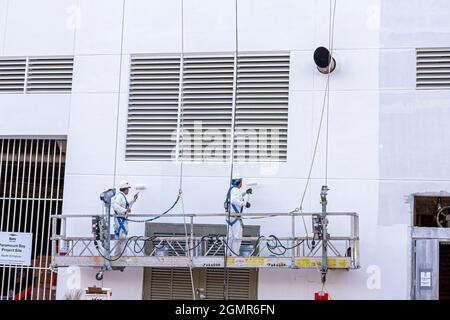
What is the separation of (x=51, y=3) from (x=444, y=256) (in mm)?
11374

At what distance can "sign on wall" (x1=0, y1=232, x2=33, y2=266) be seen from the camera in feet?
59.5

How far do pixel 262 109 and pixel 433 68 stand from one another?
364 centimetres

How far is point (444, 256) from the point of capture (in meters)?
20.0

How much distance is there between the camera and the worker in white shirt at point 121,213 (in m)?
16.3

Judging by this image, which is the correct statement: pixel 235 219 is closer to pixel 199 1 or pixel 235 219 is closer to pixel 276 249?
pixel 276 249

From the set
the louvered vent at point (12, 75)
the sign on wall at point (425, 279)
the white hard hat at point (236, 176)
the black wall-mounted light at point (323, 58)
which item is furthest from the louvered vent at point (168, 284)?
the louvered vent at point (12, 75)

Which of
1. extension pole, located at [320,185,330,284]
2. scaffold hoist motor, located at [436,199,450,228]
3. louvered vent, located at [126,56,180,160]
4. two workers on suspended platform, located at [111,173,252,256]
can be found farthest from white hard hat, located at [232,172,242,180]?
scaffold hoist motor, located at [436,199,450,228]

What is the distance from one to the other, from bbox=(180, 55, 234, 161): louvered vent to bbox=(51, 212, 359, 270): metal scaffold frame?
1.51m

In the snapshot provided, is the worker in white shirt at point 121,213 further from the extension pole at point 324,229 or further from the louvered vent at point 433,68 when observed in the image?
the louvered vent at point 433,68

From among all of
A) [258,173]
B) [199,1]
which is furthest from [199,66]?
[258,173]

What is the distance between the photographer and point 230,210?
16062mm

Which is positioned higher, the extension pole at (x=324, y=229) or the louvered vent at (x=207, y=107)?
the louvered vent at (x=207, y=107)
